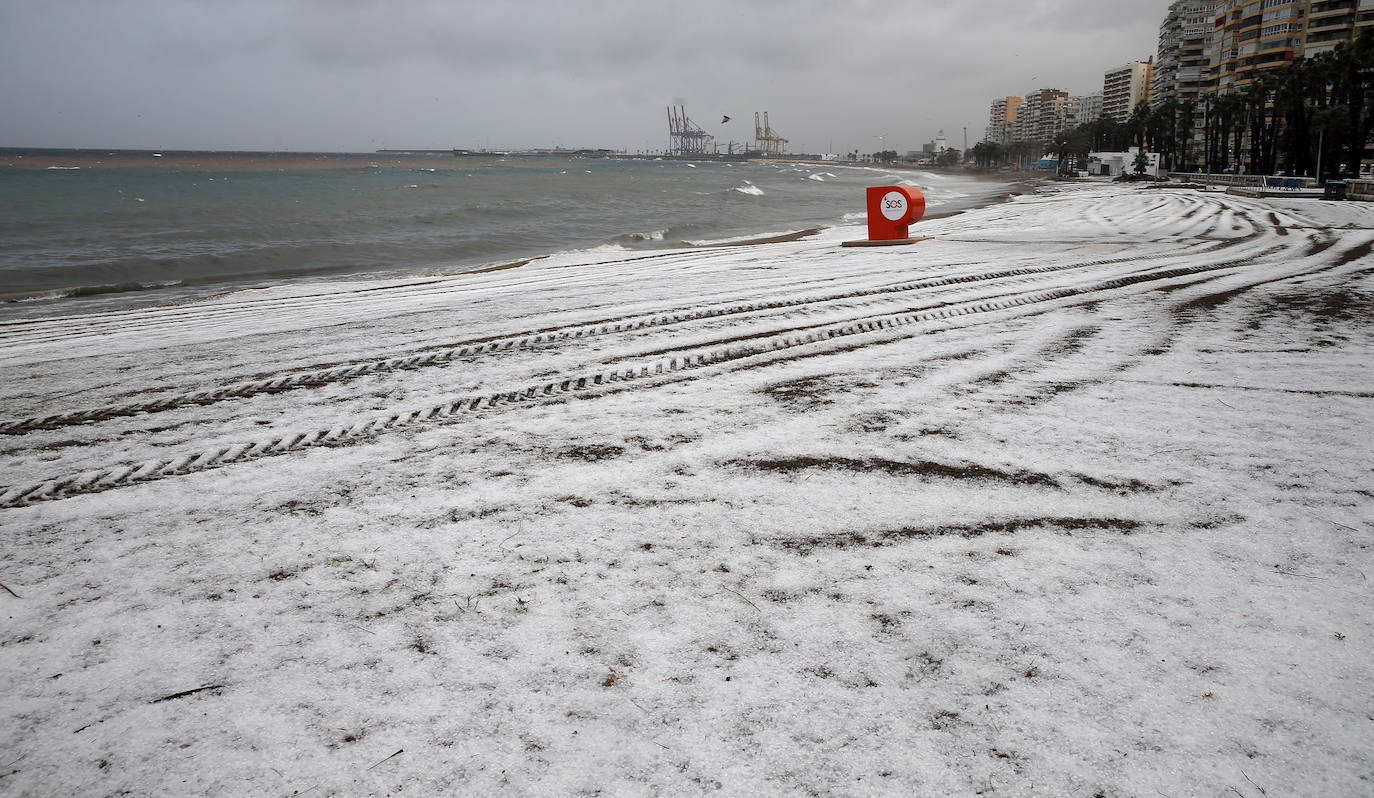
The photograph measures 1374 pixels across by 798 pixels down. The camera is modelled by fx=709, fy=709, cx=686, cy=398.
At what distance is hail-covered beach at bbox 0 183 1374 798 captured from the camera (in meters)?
1.81

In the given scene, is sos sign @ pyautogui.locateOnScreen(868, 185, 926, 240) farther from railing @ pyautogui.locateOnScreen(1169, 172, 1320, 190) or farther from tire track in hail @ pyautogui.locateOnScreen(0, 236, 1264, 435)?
railing @ pyautogui.locateOnScreen(1169, 172, 1320, 190)

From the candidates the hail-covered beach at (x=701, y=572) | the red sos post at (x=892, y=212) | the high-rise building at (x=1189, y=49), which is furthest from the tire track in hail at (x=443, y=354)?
the high-rise building at (x=1189, y=49)

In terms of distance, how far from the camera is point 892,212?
12992 millimetres

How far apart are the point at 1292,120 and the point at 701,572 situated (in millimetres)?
77804

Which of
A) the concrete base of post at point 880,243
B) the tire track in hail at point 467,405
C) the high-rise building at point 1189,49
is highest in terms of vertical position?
the high-rise building at point 1189,49

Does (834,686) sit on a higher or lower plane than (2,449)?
lower

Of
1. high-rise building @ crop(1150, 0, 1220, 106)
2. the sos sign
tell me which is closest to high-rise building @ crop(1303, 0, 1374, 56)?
high-rise building @ crop(1150, 0, 1220, 106)

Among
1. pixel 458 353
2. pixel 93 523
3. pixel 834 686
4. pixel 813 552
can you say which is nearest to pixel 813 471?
pixel 813 552

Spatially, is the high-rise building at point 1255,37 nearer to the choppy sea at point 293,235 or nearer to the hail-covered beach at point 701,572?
the choppy sea at point 293,235

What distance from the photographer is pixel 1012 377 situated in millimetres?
4750

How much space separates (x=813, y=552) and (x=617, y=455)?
1276 millimetres

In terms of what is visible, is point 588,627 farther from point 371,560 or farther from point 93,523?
point 93,523

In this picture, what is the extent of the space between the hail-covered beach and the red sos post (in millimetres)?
7791

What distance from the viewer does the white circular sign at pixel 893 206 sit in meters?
12.9
